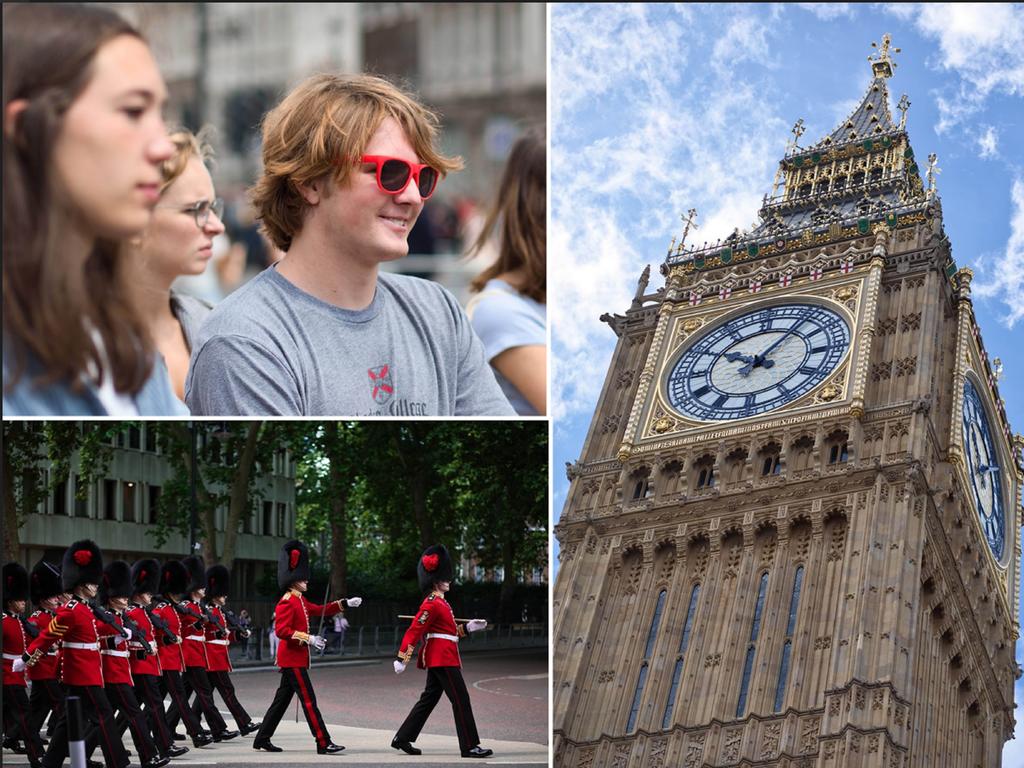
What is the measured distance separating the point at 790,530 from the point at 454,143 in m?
31.1

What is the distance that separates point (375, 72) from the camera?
71.3 ft

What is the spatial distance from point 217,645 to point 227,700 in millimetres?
712

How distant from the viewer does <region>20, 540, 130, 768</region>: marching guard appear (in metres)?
21.0

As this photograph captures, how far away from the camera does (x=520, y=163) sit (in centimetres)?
2217

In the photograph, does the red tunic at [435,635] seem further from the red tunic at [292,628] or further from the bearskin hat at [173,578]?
the bearskin hat at [173,578]

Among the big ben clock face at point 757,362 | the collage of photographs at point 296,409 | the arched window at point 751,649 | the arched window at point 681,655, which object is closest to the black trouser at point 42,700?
the collage of photographs at point 296,409

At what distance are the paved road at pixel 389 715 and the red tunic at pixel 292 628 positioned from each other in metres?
1.05

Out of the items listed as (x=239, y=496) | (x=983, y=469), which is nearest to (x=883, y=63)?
(x=983, y=469)

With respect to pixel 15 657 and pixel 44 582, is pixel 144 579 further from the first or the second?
pixel 15 657

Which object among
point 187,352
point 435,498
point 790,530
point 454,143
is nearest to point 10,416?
point 187,352

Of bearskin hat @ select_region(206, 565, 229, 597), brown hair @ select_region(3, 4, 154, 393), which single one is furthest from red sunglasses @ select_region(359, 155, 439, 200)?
bearskin hat @ select_region(206, 565, 229, 597)

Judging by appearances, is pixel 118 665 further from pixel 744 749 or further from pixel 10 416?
pixel 744 749

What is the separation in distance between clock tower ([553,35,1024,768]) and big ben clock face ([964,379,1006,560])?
150 millimetres

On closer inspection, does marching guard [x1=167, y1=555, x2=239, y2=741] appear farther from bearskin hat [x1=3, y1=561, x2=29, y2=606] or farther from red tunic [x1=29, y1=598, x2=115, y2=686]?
red tunic [x1=29, y1=598, x2=115, y2=686]
